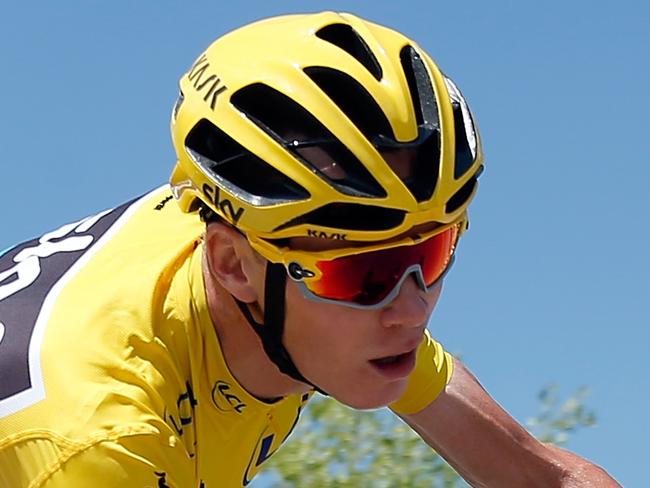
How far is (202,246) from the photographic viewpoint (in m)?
4.29

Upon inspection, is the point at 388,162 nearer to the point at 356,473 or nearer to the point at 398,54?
the point at 398,54

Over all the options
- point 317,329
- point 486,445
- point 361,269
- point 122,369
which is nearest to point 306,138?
point 361,269

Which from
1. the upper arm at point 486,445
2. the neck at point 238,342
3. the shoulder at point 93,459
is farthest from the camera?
the upper arm at point 486,445

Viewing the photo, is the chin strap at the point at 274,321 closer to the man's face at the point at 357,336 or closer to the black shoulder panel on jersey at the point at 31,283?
the man's face at the point at 357,336

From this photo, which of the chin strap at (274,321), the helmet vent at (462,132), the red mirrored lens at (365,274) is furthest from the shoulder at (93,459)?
the helmet vent at (462,132)

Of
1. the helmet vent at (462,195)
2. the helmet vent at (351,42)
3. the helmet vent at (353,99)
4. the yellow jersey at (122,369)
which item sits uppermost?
the helmet vent at (351,42)

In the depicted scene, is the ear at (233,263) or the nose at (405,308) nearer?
the nose at (405,308)

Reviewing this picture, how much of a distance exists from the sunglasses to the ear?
129 millimetres

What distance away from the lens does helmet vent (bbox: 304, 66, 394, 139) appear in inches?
157

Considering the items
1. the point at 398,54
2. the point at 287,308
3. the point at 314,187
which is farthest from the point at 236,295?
the point at 398,54

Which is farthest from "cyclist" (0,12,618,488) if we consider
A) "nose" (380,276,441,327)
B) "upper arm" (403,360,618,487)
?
"upper arm" (403,360,618,487)

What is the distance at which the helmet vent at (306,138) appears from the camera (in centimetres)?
391

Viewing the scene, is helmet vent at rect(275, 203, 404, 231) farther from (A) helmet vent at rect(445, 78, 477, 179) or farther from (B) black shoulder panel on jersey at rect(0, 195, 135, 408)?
(B) black shoulder panel on jersey at rect(0, 195, 135, 408)

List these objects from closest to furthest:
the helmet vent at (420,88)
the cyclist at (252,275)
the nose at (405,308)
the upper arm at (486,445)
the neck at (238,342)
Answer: the cyclist at (252,275) → the nose at (405,308) → the helmet vent at (420,88) → the neck at (238,342) → the upper arm at (486,445)
